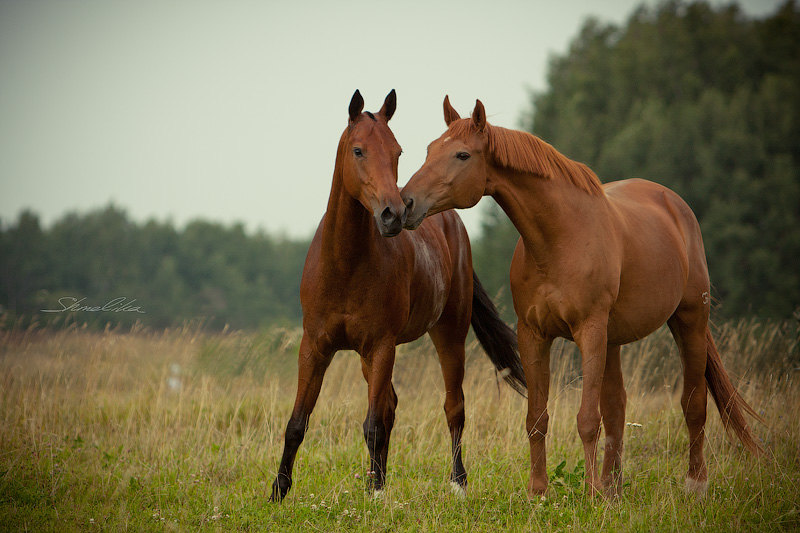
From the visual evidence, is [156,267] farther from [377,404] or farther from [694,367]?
[694,367]

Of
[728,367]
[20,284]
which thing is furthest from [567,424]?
[20,284]

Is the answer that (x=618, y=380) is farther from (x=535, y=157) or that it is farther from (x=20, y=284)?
(x=20, y=284)

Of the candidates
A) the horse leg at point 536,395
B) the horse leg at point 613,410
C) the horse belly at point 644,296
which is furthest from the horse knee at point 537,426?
the horse belly at point 644,296

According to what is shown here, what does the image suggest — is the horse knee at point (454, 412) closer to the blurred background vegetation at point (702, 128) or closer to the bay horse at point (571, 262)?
the bay horse at point (571, 262)

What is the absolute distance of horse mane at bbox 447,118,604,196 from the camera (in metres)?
4.06

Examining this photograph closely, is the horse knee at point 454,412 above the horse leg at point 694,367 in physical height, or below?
below

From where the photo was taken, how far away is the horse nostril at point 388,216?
3.77 meters

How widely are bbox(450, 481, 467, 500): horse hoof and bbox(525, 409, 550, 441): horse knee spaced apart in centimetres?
67

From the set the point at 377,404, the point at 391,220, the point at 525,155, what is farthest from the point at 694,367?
the point at 391,220

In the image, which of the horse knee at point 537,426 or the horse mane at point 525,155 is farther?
the horse knee at point 537,426

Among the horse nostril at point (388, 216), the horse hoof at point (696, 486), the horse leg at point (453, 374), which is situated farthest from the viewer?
the horse leg at point (453, 374)

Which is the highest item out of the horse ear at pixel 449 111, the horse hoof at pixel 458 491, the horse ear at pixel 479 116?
the horse ear at pixel 449 111

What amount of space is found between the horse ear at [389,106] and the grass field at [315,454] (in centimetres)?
263

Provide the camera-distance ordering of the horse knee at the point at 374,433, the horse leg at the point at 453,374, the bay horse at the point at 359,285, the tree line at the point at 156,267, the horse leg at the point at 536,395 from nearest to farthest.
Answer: the bay horse at the point at 359,285 < the horse leg at the point at 536,395 < the horse knee at the point at 374,433 < the horse leg at the point at 453,374 < the tree line at the point at 156,267
